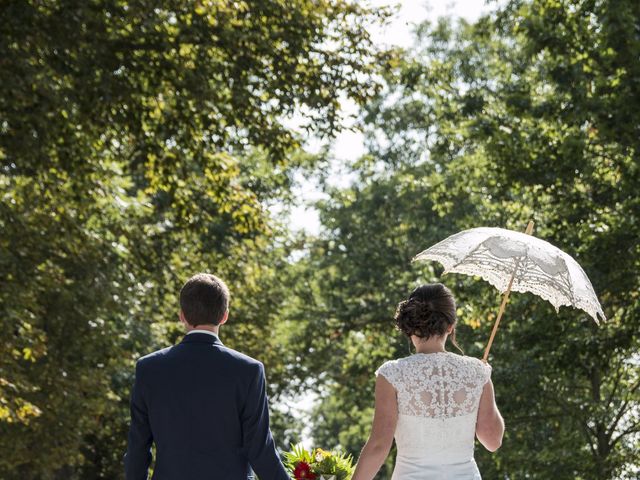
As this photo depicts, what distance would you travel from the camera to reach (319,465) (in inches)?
279

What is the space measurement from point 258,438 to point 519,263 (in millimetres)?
1853

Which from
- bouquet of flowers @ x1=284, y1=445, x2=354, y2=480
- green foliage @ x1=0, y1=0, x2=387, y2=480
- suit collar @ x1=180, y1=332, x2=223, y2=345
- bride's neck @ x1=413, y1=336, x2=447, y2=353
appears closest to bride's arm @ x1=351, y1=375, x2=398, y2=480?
bride's neck @ x1=413, y1=336, x2=447, y2=353

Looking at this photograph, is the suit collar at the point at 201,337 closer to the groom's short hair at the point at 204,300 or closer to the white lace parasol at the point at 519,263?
the groom's short hair at the point at 204,300

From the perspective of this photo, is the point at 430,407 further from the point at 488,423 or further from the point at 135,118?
the point at 135,118

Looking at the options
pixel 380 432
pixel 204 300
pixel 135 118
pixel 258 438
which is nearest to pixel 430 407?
pixel 380 432

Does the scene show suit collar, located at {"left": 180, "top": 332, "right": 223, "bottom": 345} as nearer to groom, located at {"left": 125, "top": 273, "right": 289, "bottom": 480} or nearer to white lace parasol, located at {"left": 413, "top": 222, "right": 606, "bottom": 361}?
groom, located at {"left": 125, "top": 273, "right": 289, "bottom": 480}

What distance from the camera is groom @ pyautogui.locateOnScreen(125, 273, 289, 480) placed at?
6.05 metres

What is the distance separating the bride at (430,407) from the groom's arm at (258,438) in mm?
528

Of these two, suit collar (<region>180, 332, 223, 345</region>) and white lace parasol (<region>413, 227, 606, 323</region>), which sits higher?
white lace parasol (<region>413, 227, 606, 323</region>)

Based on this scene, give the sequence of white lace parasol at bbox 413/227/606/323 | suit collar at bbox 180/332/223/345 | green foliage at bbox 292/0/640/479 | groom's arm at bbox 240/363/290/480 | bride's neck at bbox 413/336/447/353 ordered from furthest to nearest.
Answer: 1. green foliage at bbox 292/0/640/479
2. white lace parasol at bbox 413/227/606/323
3. bride's neck at bbox 413/336/447/353
4. suit collar at bbox 180/332/223/345
5. groom's arm at bbox 240/363/290/480

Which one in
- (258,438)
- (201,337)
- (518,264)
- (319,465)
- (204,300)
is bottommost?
(258,438)

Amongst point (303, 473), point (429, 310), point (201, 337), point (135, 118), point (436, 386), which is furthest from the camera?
point (135, 118)

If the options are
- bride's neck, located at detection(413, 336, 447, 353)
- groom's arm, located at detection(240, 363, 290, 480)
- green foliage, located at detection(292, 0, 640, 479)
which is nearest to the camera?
groom's arm, located at detection(240, 363, 290, 480)

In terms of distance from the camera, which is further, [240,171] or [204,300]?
[240,171]
